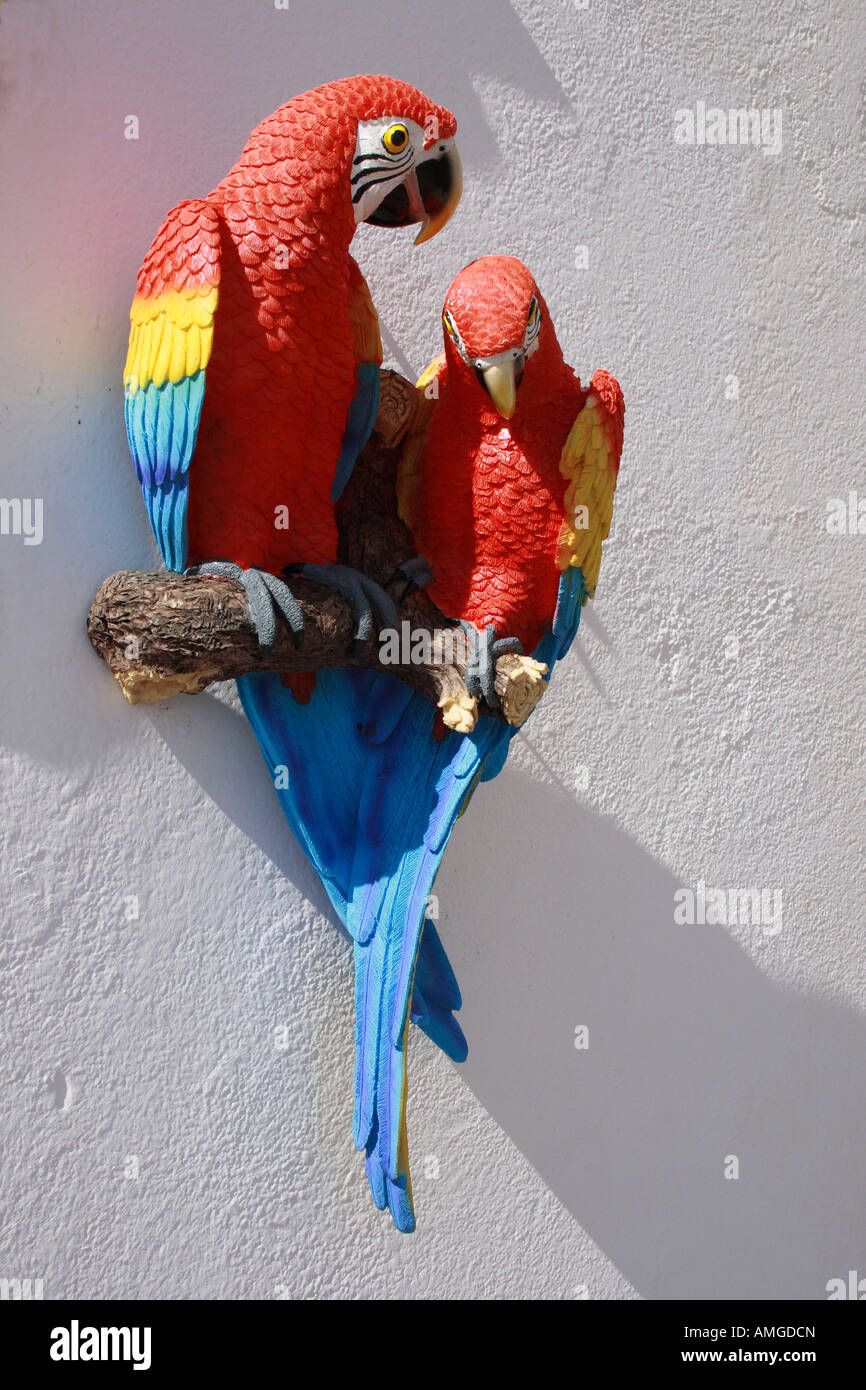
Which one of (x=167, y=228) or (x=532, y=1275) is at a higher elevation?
(x=167, y=228)

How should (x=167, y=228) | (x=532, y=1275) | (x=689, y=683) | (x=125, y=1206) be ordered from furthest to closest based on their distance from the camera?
1. (x=689, y=683)
2. (x=532, y=1275)
3. (x=125, y=1206)
4. (x=167, y=228)

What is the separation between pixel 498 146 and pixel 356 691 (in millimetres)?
745

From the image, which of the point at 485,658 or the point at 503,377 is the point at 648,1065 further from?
the point at 503,377

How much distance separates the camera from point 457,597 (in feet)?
4.58

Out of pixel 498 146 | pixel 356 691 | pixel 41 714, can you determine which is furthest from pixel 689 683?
pixel 41 714

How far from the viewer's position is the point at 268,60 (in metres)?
1.46

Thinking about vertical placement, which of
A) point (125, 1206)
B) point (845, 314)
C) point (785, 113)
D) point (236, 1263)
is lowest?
point (236, 1263)

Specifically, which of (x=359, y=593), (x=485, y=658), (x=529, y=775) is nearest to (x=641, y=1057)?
(x=529, y=775)

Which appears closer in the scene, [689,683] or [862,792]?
[689,683]

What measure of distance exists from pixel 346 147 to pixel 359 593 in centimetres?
42

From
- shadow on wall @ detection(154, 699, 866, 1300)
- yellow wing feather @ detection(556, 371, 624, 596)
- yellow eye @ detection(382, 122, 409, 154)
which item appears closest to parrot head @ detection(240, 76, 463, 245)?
yellow eye @ detection(382, 122, 409, 154)

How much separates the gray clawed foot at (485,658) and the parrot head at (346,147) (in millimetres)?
408

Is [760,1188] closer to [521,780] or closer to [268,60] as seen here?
[521,780]

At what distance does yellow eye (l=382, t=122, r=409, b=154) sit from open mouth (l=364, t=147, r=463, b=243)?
39 mm
